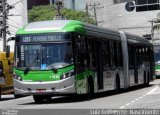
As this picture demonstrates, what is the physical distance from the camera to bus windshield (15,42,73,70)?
2205 centimetres

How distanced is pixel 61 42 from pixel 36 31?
3.88ft

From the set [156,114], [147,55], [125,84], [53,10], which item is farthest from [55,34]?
[53,10]

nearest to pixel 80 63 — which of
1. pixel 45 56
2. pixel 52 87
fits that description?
pixel 45 56

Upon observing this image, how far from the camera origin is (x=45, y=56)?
22172mm

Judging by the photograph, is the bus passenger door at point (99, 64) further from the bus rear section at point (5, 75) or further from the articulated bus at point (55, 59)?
the bus rear section at point (5, 75)

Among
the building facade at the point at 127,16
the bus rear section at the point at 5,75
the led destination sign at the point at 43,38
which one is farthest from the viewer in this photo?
the building facade at the point at 127,16

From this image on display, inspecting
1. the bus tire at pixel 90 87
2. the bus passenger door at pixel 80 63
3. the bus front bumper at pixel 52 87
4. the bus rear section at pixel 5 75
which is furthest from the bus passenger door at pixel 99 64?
the bus rear section at pixel 5 75

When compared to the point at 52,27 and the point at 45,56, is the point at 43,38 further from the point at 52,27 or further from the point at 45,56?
the point at 45,56

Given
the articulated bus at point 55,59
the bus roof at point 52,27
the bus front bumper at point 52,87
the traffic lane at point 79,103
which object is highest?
the bus roof at point 52,27

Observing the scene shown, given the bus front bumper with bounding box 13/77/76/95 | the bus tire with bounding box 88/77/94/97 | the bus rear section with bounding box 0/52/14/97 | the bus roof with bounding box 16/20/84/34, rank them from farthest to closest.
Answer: the bus rear section with bounding box 0/52/14/97, the bus tire with bounding box 88/77/94/97, the bus roof with bounding box 16/20/84/34, the bus front bumper with bounding box 13/77/76/95

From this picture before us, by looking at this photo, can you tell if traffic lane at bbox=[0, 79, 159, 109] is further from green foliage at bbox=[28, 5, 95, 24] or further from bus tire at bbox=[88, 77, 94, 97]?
green foliage at bbox=[28, 5, 95, 24]

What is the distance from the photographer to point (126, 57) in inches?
1260

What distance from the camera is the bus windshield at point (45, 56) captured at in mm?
22047

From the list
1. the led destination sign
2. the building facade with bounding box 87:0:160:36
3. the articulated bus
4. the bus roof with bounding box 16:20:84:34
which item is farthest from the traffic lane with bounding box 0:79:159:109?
the building facade with bounding box 87:0:160:36
